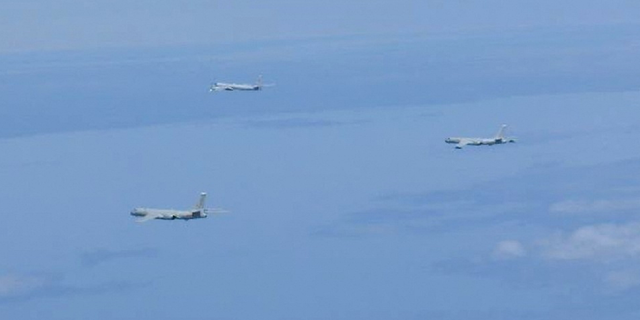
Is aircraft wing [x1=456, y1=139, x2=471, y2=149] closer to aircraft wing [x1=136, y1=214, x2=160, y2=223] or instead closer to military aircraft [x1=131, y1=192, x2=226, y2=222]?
military aircraft [x1=131, y1=192, x2=226, y2=222]

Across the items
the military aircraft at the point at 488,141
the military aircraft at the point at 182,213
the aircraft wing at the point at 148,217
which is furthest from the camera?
the military aircraft at the point at 488,141

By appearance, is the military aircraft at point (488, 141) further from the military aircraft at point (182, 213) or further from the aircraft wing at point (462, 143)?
the military aircraft at point (182, 213)

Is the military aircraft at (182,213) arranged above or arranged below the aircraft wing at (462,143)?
below

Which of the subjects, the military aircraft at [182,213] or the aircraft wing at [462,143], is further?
the aircraft wing at [462,143]

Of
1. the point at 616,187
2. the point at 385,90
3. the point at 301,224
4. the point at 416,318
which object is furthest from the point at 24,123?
the point at 416,318

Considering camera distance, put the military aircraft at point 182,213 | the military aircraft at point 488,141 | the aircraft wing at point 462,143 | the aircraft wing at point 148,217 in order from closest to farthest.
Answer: the military aircraft at point 182,213
the aircraft wing at point 148,217
the military aircraft at point 488,141
the aircraft wing at point 462,143

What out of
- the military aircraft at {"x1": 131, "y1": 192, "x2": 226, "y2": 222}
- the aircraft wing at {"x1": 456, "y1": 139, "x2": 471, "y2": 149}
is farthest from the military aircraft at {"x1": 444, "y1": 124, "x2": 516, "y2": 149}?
the military aircraft at {"x1": 131, "y1": 192, "x2": 226, "y2": 222}

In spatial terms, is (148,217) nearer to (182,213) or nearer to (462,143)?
(182,213)

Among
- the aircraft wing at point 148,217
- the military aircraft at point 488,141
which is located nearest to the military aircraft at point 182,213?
the aircraft wing at point 148,217

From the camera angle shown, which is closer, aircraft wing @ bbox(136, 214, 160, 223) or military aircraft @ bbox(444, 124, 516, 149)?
aircraft wing @ bbox(136, 214, 160, 223)

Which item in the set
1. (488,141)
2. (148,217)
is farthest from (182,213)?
(488,141)

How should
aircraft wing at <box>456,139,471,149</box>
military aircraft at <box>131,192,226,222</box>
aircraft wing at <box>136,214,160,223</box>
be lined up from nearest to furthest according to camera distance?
military aircraft at <box>131,192,226,222</box> → aircraft wing at <box>136,214,160,223</box> → aircraft wing at <box>456,139,471,149</box>

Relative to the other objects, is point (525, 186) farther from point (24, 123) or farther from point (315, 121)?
point (24, 123)
